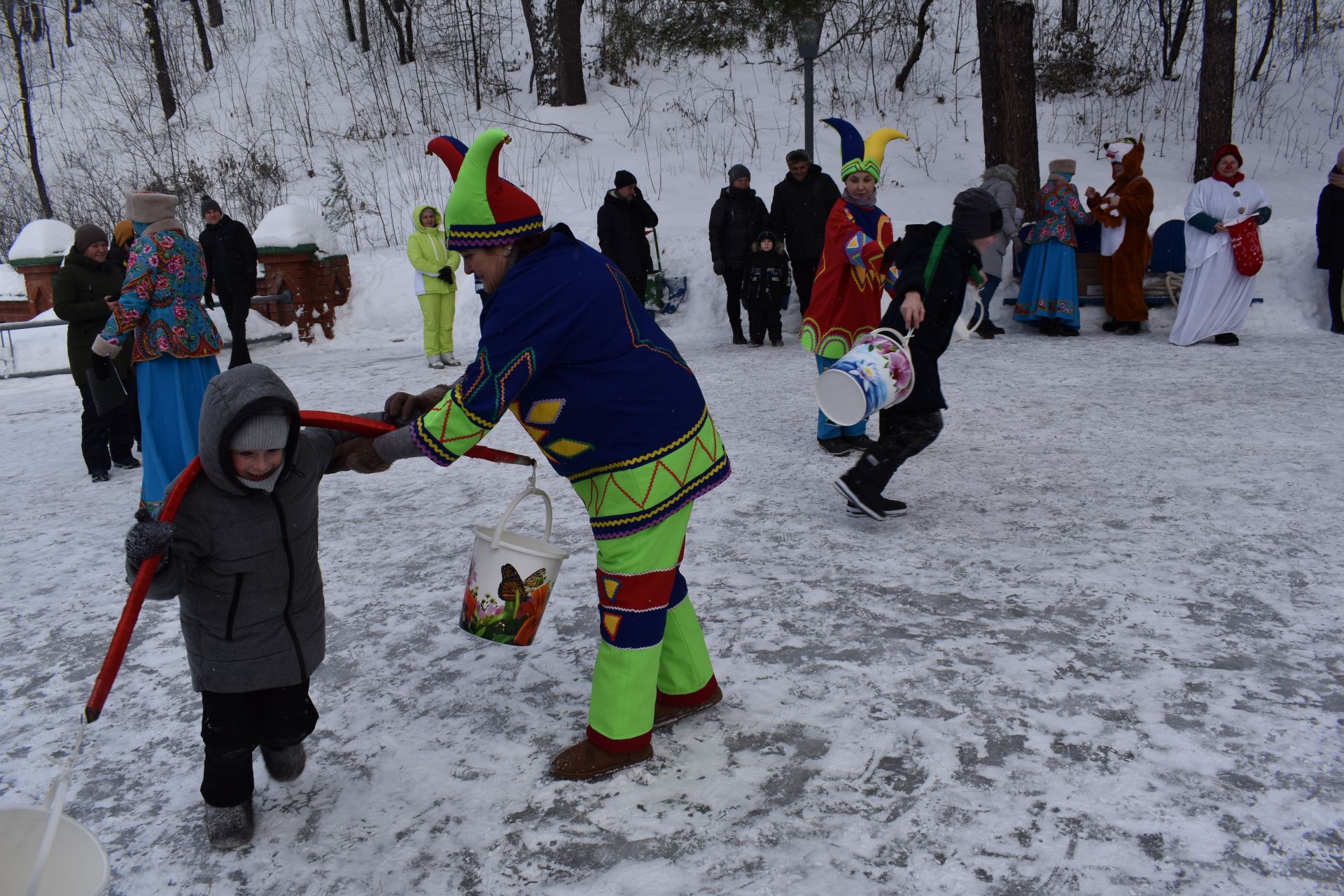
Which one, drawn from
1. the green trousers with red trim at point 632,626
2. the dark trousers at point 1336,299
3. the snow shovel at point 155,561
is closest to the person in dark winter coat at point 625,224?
the dark trousers at point 1336,299

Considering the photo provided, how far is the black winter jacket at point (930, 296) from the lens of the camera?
4289 millimetres

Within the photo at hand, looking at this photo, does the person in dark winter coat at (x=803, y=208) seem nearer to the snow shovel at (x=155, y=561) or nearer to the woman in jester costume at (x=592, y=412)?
the woman in jester costume at (x=592, y=412)

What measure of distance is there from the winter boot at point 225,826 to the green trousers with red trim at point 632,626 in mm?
925

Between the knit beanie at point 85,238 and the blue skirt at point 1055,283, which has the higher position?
the knit beanie at point 85,238

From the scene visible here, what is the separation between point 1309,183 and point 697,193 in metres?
7.88

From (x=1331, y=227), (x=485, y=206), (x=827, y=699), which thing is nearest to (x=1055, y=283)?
(x=1331, y=227)

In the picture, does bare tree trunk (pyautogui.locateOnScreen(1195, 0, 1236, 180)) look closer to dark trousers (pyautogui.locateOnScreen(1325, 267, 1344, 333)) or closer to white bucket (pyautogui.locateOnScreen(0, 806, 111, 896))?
dark trousers (pyautogui.locateOnScreen(1325, 267, 1344, 333))

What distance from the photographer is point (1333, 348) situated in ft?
27.1

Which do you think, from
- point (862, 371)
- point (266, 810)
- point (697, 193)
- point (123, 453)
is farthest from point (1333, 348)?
point (123, 453)

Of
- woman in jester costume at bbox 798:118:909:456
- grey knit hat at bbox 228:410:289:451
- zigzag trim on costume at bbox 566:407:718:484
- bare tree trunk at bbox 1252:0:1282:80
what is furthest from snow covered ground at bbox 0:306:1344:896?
bare tree trunk at bbox 1252:0:1282:80

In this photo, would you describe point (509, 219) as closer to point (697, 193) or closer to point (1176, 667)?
point (1176, 667)

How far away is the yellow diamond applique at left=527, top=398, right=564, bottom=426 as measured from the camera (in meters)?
2.45

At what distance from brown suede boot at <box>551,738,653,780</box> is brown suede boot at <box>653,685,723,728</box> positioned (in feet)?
0.67

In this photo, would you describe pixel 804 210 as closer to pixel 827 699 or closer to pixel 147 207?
pixel 147 207
